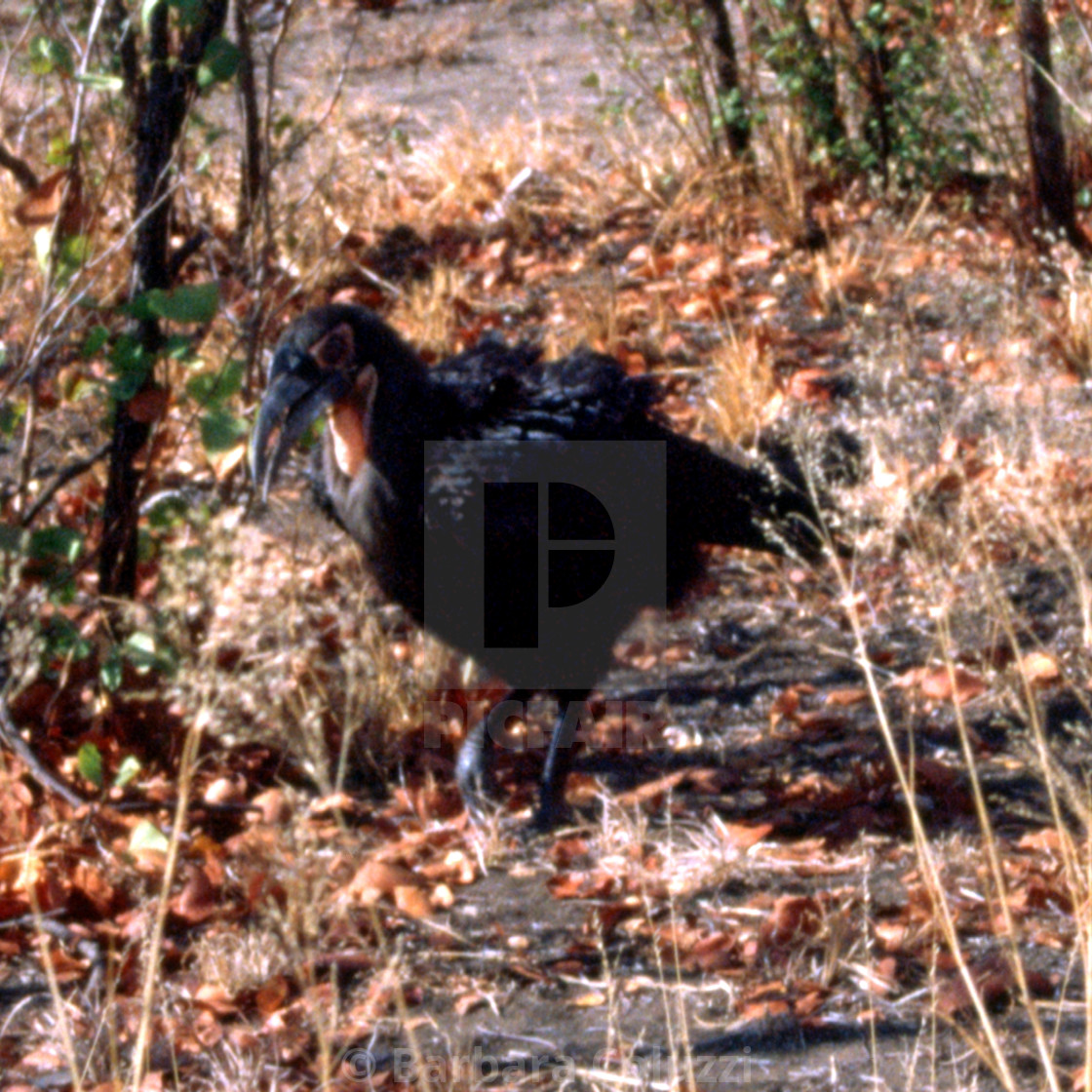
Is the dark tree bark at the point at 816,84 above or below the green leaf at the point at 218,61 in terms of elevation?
above

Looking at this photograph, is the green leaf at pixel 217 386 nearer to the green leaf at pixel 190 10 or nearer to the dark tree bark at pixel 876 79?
the green leaf at pixel 190 10

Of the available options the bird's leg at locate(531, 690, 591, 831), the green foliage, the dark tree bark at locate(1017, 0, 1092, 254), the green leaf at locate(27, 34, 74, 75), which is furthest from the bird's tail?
the dark tree bark at locate(1017, 0, 1092, 254)

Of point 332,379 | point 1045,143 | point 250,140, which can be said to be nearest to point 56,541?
point 332,379

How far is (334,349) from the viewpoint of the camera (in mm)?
3615

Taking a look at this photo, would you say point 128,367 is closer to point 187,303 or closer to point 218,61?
point 187,303

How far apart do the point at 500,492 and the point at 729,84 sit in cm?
344

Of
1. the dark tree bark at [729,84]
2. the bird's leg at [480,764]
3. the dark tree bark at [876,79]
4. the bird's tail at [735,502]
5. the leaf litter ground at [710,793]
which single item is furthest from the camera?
the dark tree bark at [729,84]

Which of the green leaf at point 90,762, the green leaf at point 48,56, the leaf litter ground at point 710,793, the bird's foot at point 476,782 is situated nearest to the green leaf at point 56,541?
the leaf litter ground at point 710,793

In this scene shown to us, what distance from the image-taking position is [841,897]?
3.08 meters

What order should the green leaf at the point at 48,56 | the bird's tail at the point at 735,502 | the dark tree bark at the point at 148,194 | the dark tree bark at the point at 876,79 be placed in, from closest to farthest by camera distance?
A: 1. the green leaf at the point at 48,56
2. the dark tree bark at the point at 148,194
3. the bird's tail at the point at 735,502
4. the dark tree bark at the point at 876,79

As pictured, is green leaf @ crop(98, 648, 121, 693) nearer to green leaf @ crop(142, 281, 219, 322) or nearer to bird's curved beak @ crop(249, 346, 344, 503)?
bird's curved beak @ crop(249, 346, 344, 503)

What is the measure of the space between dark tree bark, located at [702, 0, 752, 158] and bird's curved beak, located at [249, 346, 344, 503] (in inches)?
126

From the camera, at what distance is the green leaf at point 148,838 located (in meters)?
3.05

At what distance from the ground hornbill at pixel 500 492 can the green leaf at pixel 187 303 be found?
0.46m
